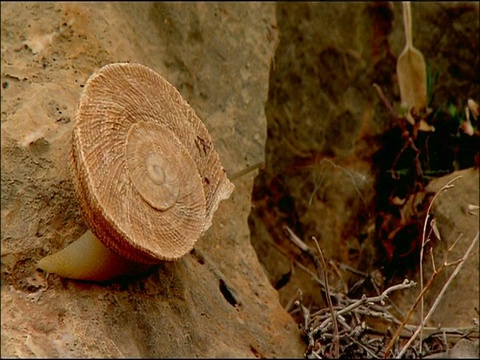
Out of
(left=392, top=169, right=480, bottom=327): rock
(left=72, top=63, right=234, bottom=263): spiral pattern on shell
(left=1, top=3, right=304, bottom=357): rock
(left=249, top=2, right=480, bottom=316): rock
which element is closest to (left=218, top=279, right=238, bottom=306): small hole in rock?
(left=1, top=3, right=304, bottom=357): rock

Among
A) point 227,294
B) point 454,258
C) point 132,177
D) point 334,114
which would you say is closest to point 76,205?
→ point 132,177

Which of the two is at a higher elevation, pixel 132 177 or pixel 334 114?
pixel 132 177

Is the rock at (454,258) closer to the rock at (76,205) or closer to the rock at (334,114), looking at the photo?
the rock at (334,114)

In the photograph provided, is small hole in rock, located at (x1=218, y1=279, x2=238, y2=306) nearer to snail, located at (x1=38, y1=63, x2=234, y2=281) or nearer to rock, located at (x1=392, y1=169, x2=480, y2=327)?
snail, located at (x1=38, y1=63, x2=234, y2=281)

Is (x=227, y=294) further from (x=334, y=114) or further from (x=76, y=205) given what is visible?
(x=334, y=114)

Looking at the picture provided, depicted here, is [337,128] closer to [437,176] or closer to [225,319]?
[437,176]
